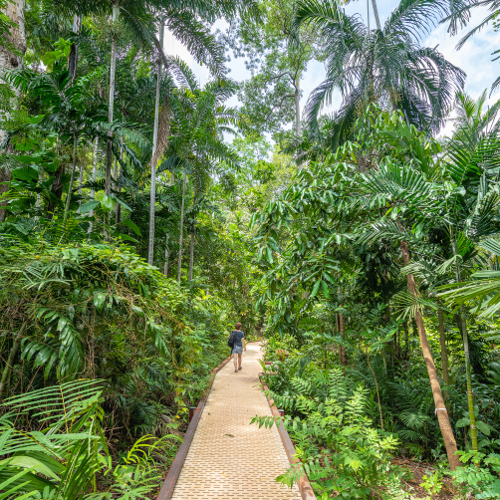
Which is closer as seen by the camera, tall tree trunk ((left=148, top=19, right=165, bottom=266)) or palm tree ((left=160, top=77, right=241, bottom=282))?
tall tree trunk ((left=148, top=19, right=165, bottom=266))

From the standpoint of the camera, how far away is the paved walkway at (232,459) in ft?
9.62

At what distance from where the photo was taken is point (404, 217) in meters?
3.46

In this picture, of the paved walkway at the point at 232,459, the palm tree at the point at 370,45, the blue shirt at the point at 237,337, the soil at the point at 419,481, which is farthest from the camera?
the blue shirt at the point at 237,337

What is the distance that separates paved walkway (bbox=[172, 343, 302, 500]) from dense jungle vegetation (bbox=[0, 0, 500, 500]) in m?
0.34

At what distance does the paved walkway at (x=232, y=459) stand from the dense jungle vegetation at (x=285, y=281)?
13.5 inches

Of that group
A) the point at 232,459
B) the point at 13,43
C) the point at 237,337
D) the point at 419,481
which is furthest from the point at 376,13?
the point at 232,459

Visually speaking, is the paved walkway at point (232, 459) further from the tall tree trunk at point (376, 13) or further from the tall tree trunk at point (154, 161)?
the tall tree trunk at point (376, 13)

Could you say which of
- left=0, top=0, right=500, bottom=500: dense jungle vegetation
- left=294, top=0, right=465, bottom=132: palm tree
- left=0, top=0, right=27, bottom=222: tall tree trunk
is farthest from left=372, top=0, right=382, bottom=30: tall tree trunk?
left=0, top=0, right=27, bottom=222: tall tree trunk

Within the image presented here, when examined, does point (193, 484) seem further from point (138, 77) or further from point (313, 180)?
point (138, 77)

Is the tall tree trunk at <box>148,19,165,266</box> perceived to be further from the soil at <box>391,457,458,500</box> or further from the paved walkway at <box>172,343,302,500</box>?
the soil at <box>391,457,458,500</box>

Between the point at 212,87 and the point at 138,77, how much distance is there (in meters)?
2.16

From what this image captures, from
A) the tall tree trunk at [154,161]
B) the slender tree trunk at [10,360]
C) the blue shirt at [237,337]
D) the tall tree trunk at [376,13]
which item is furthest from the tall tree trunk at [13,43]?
the tall tree trunk at [376,13]

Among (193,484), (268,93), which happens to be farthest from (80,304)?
(268,93)

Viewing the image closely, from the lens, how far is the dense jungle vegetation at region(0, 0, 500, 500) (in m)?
2.52
